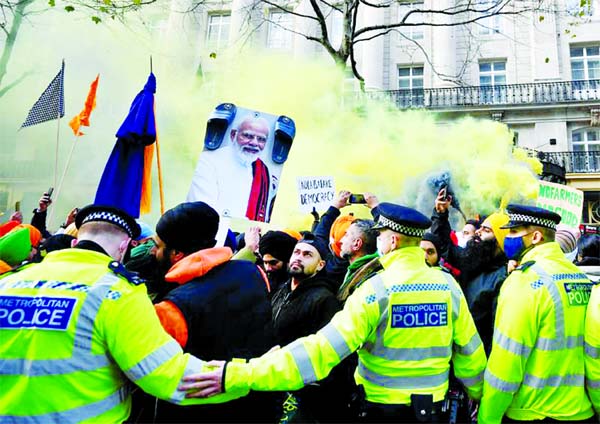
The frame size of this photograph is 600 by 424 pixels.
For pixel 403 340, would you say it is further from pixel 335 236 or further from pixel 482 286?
pixel 335 236

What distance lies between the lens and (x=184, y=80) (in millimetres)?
11133

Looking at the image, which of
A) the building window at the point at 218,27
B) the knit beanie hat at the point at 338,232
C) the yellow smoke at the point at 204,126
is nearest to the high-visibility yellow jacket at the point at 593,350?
the knit beanie hat at the point at 338,232

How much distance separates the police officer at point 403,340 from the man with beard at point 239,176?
247 centimetres

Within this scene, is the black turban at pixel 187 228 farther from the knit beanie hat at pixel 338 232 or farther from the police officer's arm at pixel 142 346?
the knit beanie hat at pixel 338 232

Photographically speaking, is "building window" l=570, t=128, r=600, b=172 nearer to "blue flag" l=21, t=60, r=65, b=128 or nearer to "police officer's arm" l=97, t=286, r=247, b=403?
"blue flag" l=21, t=60, r=65, b=128

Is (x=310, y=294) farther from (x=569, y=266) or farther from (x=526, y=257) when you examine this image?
(x=569, y=266)

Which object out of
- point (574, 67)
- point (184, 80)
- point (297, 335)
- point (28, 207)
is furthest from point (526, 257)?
point (574, 67)

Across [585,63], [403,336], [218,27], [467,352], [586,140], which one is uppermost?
[218,27]

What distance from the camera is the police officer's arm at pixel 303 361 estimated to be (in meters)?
1.74

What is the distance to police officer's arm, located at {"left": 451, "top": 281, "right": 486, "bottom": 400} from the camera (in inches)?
87.7

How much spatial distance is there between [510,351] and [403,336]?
0.58 metres

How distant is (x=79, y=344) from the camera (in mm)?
1479

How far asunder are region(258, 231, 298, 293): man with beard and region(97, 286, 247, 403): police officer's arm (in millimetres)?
1769

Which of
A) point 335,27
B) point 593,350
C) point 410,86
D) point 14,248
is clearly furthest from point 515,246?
point 410,86
